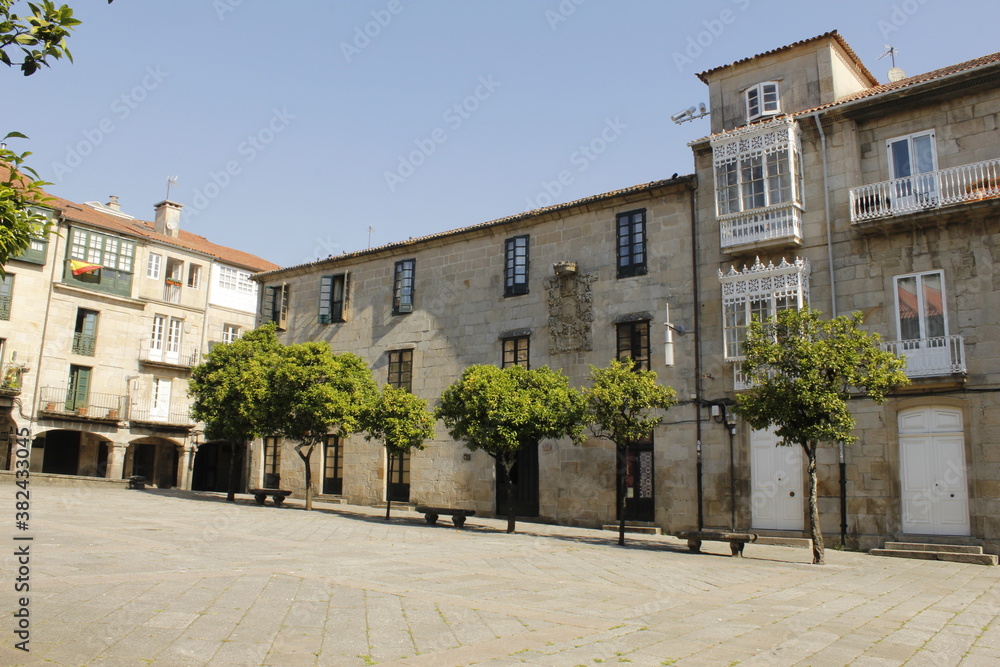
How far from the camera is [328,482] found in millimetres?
28453

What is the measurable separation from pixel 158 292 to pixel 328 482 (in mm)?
14064

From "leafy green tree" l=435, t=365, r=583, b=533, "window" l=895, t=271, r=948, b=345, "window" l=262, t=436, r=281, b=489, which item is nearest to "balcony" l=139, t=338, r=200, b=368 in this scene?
"window" l=262, t=436, r=281, b=489

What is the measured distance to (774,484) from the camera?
19141 millimetres

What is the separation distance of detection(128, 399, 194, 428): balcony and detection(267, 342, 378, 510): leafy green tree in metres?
12.2

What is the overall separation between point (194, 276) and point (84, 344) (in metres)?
6.60

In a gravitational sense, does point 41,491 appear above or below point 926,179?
below

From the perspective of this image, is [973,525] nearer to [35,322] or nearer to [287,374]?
[287,374]

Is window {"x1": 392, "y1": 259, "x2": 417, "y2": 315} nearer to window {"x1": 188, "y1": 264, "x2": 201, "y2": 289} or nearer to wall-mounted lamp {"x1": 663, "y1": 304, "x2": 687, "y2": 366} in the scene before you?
wall-mounted lamp {"x1": 663, "y1": 304, "x2": 687, "y2": 366}

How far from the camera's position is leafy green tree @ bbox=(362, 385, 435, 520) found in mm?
21297

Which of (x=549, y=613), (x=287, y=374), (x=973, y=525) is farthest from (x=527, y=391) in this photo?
(x=549, y=613)

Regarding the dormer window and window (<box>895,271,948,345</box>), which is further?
the dormer window

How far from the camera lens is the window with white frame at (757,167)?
63.3ft

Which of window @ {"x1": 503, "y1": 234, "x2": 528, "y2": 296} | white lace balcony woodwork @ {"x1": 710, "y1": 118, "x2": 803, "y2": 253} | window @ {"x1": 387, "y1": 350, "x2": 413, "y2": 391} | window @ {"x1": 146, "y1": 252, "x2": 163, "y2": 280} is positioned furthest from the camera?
window @ {"x1": 146, "y1": 252, "x2": 163, "y2": 280}

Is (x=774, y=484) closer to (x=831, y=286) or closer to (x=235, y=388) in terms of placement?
(x=831, y=286)
